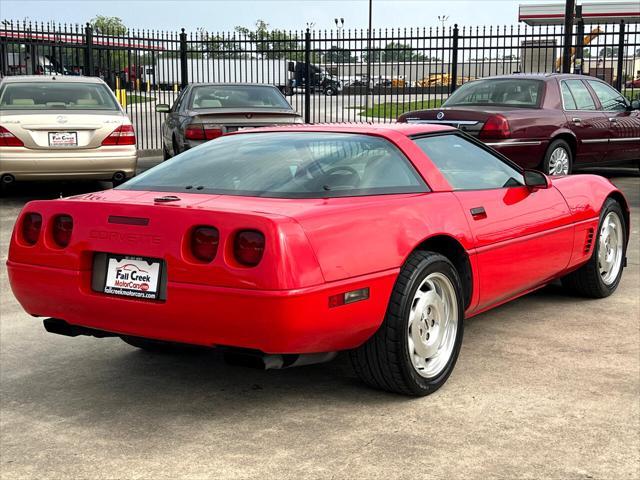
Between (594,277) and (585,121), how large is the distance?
637 centimetres

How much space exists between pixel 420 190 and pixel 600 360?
1.33m

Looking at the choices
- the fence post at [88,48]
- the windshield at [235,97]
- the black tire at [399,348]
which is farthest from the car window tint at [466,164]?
the fence post at [88,48]

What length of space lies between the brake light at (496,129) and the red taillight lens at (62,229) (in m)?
7.15

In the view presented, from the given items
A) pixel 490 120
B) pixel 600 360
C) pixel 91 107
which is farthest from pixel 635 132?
pixel 600 360

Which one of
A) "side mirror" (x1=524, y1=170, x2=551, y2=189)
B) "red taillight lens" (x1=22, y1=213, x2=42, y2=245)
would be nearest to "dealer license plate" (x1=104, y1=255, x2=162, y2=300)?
"red taillight lens" (x1=22, y1=213, x2=42, y2=245)

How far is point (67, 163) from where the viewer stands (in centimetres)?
1044

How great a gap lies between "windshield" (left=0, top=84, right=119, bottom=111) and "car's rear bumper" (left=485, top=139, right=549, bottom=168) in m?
4.75

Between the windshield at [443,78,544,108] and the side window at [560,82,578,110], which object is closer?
the windshield at [443,78,544,108]

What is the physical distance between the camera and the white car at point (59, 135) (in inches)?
405

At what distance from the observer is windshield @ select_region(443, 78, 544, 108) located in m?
11.3

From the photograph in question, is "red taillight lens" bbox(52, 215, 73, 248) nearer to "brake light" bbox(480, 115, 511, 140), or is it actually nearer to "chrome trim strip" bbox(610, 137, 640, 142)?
"brake light" bbox(480, 115, 511, 140)

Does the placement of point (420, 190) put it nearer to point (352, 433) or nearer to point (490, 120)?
point (352, 433)

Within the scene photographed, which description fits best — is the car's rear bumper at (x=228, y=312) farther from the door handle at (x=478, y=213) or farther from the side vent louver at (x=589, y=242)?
the side vent louver at (x=589, y=242)

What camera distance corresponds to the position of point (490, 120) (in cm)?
1054
